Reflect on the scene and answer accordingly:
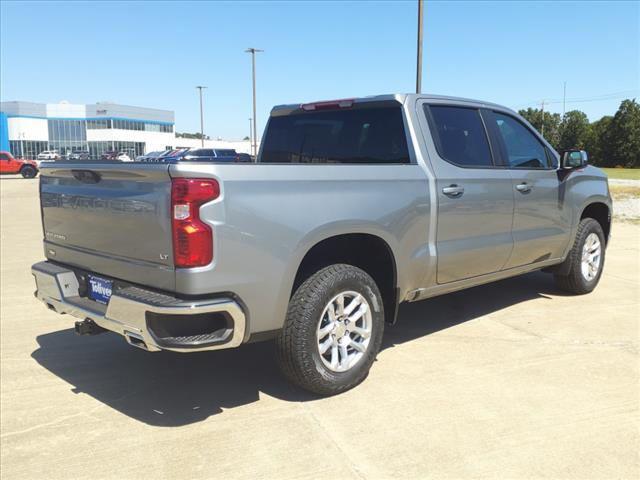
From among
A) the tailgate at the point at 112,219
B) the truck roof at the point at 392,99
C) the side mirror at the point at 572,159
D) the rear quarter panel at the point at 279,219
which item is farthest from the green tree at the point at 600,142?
the tailgate at the point at 112,219

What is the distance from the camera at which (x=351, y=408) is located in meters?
3.55

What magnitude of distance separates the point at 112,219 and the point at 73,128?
328 ft

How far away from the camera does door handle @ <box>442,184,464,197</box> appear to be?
4301 millimetres

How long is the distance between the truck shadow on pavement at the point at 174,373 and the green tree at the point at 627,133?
219 ft

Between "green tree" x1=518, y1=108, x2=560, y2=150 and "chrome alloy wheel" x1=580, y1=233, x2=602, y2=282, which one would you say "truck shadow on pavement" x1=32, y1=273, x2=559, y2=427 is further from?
"green tree" x1=518, y1=108, x2=560, y2=150

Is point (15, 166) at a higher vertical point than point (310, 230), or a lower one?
lower

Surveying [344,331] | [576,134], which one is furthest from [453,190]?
[576,134]

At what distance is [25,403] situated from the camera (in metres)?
3.67

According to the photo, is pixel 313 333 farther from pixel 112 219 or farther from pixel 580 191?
pixel 580 191

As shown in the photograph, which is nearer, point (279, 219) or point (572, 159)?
point (279, 219)

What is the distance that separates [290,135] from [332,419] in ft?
8.62

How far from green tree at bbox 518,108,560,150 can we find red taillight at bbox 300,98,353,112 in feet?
286

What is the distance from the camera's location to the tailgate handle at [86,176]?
3.48m

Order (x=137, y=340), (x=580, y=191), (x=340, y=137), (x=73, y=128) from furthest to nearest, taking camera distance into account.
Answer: (x=73, y=128) < (x=580, y=191) < (x=340, y=137) < (x=137, y=340)
